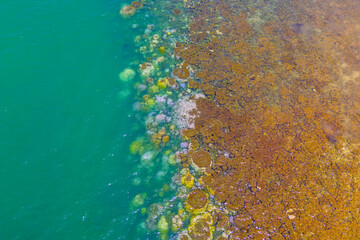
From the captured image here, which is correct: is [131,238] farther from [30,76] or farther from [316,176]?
[30,76]

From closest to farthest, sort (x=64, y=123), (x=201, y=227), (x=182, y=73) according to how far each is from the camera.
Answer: (x=201, y=227) < (x=64, y=123) < (x=182, y=73)

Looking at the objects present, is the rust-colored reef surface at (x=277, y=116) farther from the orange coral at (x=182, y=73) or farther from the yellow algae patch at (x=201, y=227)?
the yellow algae patch at (x=201, y=227)

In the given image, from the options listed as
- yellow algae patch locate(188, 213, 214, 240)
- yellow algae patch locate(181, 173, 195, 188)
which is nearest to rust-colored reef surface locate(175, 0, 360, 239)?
yellow algae patch locate(188, 213, 214, 240)

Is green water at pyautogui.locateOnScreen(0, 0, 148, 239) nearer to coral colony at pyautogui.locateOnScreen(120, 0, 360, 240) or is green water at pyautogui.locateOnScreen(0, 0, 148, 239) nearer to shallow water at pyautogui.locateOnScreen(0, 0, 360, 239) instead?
shallow water at pyautogui.locateOnScreen(0, 0, 360, 239)

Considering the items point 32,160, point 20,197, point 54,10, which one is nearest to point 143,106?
point 32,160

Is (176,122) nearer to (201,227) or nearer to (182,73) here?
(182,73)

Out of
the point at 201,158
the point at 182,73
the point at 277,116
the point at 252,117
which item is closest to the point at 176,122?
the point at 201,158

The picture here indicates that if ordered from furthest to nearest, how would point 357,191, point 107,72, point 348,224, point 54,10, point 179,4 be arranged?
point 179,4 < point 54,10 < point 107,72 < point 357,191 < point 348,224
